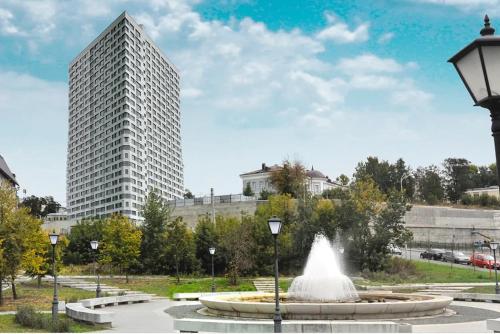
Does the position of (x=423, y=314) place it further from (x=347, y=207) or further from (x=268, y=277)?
(x=347, y=207)

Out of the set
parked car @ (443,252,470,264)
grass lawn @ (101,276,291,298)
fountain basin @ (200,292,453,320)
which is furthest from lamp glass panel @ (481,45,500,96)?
parked car @ (443,252,470,264)

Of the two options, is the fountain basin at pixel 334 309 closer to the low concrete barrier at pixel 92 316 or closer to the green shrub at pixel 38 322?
the low concrete barrier at pixel 92 316

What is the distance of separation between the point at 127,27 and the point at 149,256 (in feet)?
232

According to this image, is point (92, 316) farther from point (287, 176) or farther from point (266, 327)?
point (287, 176)

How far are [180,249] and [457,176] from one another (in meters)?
92.8

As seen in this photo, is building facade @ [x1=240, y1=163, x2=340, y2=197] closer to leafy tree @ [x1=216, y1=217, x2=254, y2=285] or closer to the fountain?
leafy tree @ [x1=216, y1=217, x2=254, y2=285]

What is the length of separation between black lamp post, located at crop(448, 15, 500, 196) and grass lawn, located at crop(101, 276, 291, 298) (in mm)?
30139

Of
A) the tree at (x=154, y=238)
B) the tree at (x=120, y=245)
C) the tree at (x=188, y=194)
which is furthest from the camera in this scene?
the tree at (x=188, y=194)

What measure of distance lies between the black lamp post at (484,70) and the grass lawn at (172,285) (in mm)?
30139

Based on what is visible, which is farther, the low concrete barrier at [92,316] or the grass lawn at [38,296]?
the grass lawn at [38,296]

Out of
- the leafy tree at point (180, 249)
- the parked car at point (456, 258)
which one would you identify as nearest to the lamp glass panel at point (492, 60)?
the leafy tree at point (180, 249)

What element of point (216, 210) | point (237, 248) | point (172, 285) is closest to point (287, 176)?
point (216, 210)

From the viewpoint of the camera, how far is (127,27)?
10650cm

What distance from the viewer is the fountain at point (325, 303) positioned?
17.8 metres
